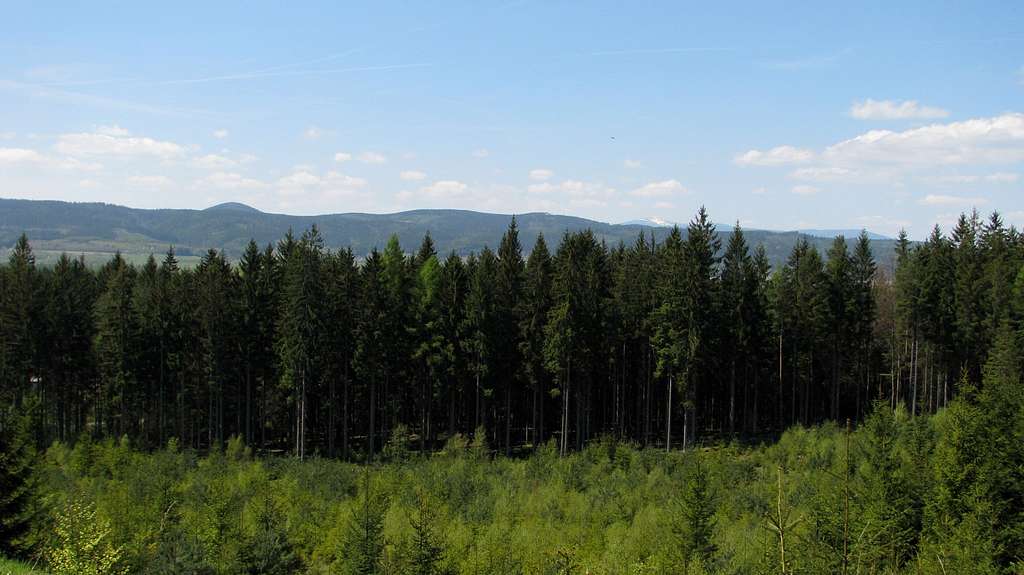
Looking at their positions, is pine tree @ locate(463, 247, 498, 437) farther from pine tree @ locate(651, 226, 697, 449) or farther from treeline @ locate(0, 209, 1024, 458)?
pine tree @ locate(651, 226, 697, 449)

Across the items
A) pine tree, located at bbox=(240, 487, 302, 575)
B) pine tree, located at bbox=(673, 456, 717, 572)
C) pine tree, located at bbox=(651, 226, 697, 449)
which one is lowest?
pine tree, located at bbox=(240, 487, 302, 575)

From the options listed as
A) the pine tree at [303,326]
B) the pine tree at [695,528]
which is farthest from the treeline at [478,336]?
the pine tree at [695,528]

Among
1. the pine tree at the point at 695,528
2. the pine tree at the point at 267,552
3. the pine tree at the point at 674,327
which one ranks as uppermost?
the pine tree at the point at 674,327

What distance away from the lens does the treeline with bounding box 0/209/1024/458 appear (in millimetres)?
52156

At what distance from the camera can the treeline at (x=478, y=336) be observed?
52.2 metres

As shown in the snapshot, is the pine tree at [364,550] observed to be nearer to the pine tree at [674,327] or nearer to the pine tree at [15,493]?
the pine tree at [15,493]

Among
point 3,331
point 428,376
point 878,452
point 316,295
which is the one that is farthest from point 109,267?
point 878,452

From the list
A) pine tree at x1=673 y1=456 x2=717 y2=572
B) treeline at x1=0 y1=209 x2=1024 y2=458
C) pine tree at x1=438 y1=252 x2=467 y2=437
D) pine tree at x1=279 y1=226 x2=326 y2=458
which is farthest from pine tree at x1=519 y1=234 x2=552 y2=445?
pine tree at x1=673 y1=456 x2=717 y2=572

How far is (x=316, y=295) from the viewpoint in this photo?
52125 mm

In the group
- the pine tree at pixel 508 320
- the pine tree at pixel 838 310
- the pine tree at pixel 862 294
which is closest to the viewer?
the pine tree at pixel 508 320

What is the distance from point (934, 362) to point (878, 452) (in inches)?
1658

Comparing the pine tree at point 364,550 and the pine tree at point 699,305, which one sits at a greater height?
the pine tree at point 699,305

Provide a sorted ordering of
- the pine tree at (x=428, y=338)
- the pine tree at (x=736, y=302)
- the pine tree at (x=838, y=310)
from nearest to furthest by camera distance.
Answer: the pine tree at (x=428, y=338) < the pine tree at (x=736, y=302) < the pine tree at (x=838, y=310)

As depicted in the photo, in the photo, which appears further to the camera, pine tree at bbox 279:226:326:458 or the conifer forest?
pine tree at bbox 279:226:326:458
